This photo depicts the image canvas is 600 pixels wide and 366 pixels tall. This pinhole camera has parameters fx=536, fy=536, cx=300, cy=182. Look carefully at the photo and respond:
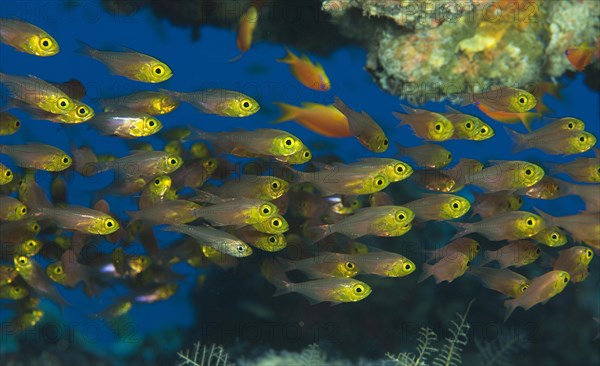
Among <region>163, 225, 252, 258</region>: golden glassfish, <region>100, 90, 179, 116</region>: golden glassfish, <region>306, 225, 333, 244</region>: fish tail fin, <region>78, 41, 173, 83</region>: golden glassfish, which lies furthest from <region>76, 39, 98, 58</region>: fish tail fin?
<region>306, 225, 333, 244</region>: fish tail fin

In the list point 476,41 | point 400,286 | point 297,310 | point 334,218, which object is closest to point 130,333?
point 297,310

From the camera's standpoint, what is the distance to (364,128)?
13.5ft

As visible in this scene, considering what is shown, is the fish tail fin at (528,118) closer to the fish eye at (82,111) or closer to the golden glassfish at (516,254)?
the golden glassfish at (516,254)

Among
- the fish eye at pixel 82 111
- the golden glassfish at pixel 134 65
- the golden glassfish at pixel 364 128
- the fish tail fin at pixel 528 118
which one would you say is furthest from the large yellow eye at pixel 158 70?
the fish tail fin at pixel 528 118

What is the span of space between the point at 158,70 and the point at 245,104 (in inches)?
27.3

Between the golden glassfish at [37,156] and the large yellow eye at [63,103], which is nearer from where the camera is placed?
the large yellow eye at [63,103]

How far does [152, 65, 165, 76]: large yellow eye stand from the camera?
398cm

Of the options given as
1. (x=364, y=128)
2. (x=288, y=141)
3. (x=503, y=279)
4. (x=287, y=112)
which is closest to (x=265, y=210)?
(x=288, y=141)

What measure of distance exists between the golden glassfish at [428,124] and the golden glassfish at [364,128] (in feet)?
0.78

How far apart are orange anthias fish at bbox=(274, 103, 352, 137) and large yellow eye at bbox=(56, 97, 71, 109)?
10.6 feet

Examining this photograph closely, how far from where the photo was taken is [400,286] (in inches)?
287

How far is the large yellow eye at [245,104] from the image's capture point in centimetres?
399

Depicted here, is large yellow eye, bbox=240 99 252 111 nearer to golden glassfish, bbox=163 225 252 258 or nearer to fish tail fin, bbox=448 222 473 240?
golden glassfish, bbox=163 225 252 258

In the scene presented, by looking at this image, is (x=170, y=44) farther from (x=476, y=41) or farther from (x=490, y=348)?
(x=490, y=348)
